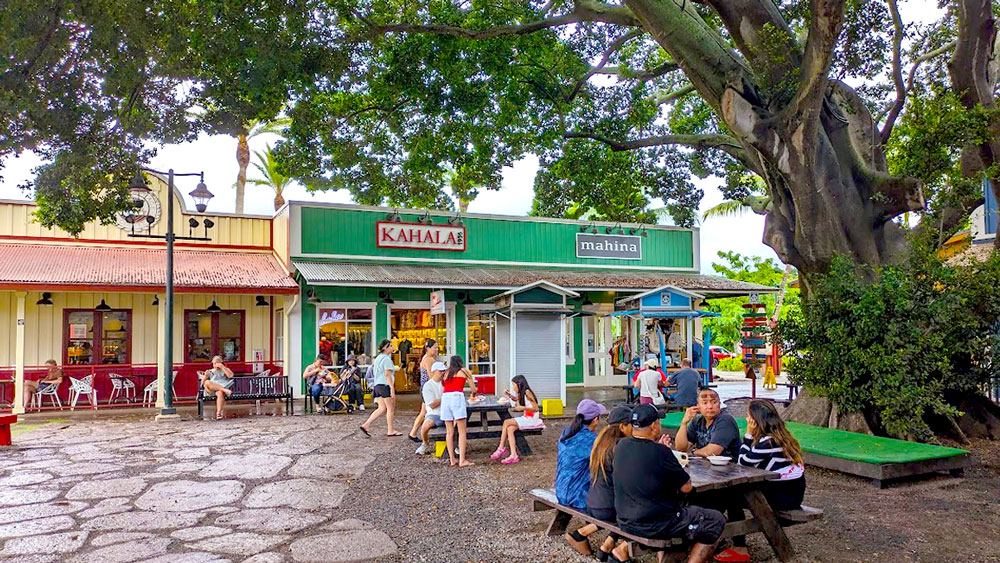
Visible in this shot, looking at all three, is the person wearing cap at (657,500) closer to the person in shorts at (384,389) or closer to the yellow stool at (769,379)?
the person in shorts at (384,389)

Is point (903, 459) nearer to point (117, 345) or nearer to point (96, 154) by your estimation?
point (96, 154)

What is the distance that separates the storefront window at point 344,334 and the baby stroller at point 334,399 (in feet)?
7.70

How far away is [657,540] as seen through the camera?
4.62m

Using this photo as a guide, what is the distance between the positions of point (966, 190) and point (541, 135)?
6.81 m

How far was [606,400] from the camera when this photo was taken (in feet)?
55.8

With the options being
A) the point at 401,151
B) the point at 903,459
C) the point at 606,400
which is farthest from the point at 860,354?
the point at 401,151

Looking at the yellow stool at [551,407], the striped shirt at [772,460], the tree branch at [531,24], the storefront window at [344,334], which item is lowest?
the yellow stool at [551,407]

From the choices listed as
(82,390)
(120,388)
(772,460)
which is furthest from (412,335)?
(772,460)

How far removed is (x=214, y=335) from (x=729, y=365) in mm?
23553

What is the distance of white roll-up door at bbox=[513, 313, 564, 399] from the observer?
1472 cm

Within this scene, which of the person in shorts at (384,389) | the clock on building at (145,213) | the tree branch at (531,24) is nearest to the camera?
the tree branch at (531,24)

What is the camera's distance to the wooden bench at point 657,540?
4.64 metres

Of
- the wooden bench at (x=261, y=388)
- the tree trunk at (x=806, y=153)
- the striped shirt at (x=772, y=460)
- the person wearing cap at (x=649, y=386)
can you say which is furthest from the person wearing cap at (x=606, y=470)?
the wooden bench at (x=261, y=388)

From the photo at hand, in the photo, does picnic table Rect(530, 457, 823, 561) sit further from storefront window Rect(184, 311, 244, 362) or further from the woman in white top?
storefront window Rect(184, 311, 244, 362)
